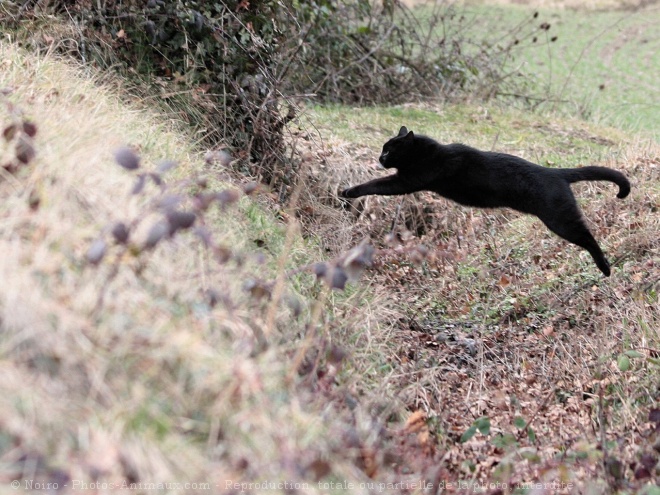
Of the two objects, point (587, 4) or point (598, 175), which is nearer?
point (598, 175)

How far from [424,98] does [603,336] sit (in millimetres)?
5962

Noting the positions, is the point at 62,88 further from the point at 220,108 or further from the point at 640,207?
the point at 640,207

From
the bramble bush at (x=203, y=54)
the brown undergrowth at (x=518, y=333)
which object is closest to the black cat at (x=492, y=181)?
the brown undergrowth at (x=518, y=333)

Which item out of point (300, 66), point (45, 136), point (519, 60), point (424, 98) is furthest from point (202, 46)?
point (519, 60)

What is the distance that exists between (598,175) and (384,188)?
139cm

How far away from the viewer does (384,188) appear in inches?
209

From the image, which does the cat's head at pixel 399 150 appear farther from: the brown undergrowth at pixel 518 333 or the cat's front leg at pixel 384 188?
the brown undergrowth at pixel 518 333

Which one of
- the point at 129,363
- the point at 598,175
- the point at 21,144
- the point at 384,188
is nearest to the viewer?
the point at 129,363

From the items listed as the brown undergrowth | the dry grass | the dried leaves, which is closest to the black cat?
the brown undergrowth

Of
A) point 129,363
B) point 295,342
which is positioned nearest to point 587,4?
point 295,342

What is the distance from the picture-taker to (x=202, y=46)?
5.45 m

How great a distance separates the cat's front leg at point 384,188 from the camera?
529 cm

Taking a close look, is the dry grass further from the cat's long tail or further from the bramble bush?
the cat's long tail

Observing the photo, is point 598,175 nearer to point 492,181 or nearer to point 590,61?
point 492,181
